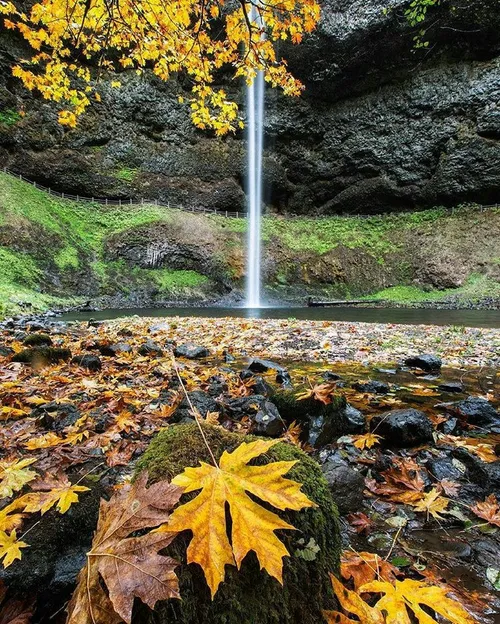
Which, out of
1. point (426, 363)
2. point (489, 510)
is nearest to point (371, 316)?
point (426, 363)

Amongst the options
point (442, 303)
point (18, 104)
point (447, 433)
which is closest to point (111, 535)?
point (447, 433)

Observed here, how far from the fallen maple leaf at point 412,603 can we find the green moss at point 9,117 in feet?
108

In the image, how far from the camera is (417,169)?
101ft

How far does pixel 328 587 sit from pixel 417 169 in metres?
35.5

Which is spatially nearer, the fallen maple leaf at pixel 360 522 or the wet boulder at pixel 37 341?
the fallen maple leaf at pixel 360 522

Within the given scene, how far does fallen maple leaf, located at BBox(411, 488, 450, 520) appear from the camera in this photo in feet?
5.48

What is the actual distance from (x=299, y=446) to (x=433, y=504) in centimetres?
83

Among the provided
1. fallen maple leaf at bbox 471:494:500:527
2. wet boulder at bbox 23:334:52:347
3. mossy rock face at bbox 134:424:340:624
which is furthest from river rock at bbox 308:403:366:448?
wet boulder at bbox 23:334:52:347

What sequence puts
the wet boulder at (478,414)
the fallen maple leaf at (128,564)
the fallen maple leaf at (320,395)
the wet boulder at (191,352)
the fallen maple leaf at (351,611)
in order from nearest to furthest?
the fallen maple leaf at (128,564) → the fallen maple leaf at (351,611) → the fallen maple leaf at (320,395) → the wet boulder at (478,414) → the wet boulder at (191,352)

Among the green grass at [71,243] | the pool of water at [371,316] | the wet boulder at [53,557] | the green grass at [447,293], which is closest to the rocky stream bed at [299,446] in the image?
the wet boulder at [53,557]

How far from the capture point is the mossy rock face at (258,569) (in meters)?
0.74

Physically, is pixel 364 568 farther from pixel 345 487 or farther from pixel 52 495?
pixel 52 495

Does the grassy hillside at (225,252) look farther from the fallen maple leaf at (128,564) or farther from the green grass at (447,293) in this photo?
the fallen maple leaf at (128,564)

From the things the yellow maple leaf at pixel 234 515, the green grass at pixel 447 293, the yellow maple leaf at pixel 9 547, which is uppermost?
the yellow maple leaf at pixel 234 515
